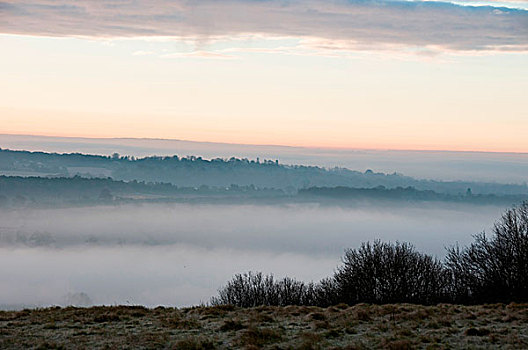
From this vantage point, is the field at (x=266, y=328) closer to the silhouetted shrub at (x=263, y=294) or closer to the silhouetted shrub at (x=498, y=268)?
the silhouetted shrub at (x=498, y=268)

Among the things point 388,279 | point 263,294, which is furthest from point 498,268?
point 263,294

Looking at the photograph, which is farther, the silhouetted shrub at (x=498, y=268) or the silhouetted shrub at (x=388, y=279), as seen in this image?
the silhouetted shrub at (x=388, y=279)

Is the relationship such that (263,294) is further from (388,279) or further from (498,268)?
(498,268)

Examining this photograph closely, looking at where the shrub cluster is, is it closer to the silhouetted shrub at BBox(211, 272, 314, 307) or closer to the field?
the silhouetted shrub at BBox(211, 272, 314, 307)

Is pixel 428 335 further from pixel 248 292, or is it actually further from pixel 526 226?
pixel 248 292

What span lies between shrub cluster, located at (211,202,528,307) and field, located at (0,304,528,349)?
2323 cm

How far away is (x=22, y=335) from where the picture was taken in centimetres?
1958

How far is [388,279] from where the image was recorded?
179 ft

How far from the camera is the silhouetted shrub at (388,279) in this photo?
173 ft

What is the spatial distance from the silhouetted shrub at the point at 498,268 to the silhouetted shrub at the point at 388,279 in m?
1.94

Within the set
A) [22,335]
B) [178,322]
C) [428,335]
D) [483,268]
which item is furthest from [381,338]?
[483,268]

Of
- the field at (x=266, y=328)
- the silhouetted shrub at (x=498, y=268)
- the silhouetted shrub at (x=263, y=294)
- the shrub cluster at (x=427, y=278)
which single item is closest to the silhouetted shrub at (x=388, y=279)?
the shrub cluster at (x=427, y=278)

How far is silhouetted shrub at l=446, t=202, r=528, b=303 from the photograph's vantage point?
47.1 metres

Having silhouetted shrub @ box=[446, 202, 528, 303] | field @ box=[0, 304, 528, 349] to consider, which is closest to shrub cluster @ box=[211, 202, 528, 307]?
silhouetted shrub @ box=[446, 202, 528, 303]
